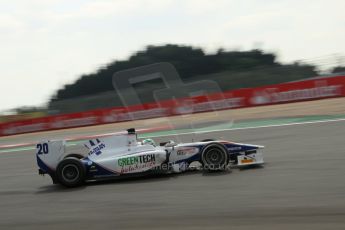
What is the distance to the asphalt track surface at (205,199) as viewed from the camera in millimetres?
4828

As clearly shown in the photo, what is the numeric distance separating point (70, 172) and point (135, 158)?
3.42 feet

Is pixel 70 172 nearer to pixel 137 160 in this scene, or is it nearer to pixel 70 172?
pixel 70 172

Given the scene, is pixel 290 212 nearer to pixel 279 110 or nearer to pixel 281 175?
pixel 281 175

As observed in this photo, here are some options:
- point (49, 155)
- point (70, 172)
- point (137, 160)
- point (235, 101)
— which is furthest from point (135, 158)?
point (235, 101)

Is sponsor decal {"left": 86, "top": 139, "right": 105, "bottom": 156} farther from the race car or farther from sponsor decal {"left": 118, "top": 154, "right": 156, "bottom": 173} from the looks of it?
sponsor decal {"left": 118, "top": 154, "right": 156, "bottom": 173}

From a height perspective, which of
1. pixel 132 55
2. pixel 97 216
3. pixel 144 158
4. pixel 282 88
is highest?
pixel 132 55

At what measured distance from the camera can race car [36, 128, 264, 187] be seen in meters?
7.37

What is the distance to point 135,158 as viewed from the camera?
7.46m

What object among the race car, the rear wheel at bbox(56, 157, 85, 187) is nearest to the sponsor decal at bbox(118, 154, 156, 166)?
the race car

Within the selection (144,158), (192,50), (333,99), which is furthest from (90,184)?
(192,50)

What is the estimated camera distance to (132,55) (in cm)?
2458

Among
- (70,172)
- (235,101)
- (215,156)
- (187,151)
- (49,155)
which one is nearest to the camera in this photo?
(215,156)

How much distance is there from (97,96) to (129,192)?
64.1ft

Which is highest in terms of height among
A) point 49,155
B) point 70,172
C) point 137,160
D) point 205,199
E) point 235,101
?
point 235,101
